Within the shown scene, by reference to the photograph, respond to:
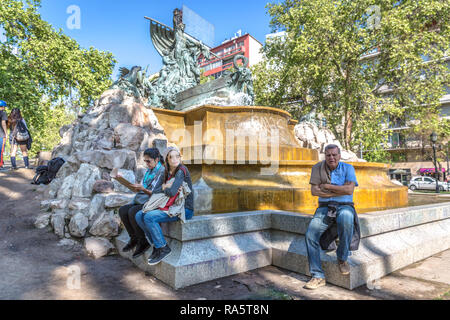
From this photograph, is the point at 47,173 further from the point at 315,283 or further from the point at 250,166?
the point at 315,283

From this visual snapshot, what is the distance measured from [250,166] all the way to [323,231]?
2.68m

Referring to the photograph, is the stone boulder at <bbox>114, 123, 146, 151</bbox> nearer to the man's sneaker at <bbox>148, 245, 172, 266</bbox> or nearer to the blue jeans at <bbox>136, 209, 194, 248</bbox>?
the blue jeans at <bbox>136, 209, 194, 248</bbox>

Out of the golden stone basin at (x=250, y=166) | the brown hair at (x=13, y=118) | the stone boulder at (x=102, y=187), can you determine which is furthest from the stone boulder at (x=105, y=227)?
the brown hair at (x=13, y=118)

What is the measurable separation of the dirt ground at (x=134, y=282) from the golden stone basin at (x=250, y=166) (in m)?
1.54

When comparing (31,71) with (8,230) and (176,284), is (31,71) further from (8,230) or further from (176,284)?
(176,284)

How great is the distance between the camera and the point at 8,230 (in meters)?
4.49

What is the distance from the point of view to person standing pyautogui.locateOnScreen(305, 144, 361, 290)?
284 cm

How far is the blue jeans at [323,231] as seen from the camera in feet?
9.24

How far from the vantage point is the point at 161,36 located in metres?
13.9

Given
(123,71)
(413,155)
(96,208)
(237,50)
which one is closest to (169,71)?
(123,71)

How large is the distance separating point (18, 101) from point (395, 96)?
2406 cm

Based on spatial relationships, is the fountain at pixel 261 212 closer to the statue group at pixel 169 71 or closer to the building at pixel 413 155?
the statue group at pixel 169 71

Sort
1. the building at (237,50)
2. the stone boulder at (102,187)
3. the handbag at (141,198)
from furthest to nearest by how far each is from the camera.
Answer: the building at (237,50) < the stone boulder at (102,187) < the handbag at (141,198)
